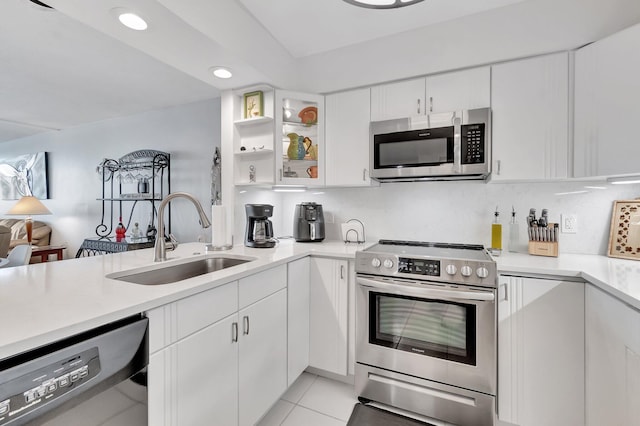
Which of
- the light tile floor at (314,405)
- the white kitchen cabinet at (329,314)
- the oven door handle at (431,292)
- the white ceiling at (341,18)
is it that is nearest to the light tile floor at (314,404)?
the light tile floor at (314,405)

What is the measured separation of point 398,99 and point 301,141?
84 cm

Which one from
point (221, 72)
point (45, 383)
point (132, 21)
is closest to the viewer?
point (45, 383)

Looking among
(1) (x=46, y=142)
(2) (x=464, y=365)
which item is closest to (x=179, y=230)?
(2) (x=464, y=365)

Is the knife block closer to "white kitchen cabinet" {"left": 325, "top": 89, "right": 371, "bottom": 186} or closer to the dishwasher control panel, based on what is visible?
"white kitchen cabinet" {"left": 325, "top": 89, "right": 371, "bottom": 186}

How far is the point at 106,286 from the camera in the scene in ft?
3.70

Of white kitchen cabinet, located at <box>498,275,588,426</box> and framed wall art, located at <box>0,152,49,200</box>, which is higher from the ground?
framed wall art, located at <box>0,152,49,200</box>

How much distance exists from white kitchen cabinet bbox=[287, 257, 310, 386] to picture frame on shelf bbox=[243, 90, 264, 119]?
1.24 m

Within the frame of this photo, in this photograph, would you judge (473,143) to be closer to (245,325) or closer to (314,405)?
(245,325)

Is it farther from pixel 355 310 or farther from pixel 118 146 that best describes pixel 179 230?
pixel 355 310

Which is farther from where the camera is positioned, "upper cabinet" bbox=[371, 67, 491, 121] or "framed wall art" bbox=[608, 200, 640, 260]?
"upper cabinet" bbox=[371, 67, 491, 121]

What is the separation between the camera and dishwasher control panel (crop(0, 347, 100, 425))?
67cm

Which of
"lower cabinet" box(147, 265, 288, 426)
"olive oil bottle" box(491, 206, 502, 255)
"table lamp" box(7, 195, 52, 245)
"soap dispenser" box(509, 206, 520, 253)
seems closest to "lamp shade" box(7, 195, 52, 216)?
"table lamp" box(7, 195, 52, 245)

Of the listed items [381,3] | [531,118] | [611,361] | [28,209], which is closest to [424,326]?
[611,361]

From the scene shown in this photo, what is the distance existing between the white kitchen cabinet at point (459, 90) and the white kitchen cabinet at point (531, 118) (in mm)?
52
